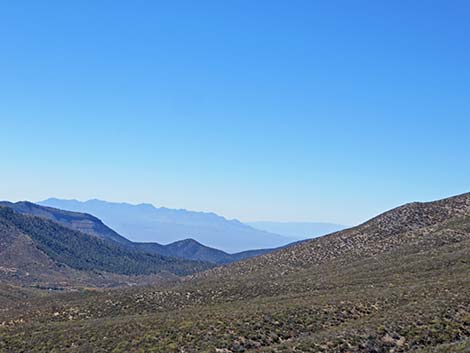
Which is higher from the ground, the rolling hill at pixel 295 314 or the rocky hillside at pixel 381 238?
the rocky hillside at pixel 381 238

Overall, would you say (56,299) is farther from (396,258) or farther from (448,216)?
(448,216)

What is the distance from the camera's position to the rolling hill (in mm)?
29594

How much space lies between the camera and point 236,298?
50.3 m

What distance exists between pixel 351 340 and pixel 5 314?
33.2 metres

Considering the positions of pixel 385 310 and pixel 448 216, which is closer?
pixel 385 310

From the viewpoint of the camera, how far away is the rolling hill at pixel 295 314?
2959 centimetres

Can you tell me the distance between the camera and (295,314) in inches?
1396

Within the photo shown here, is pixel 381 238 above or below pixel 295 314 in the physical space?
above

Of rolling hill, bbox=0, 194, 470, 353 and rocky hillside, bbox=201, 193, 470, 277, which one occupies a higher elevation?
rocky hillside, bbox=201, 193, 470, 277

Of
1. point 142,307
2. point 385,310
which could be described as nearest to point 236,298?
point 142,307

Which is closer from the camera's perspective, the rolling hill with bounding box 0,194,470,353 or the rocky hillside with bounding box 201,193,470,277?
the rolling hill with bounding box 0,194,470,353

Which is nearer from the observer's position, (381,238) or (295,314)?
(295,314)

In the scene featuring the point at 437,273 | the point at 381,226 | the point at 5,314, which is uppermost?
the point at 381,226

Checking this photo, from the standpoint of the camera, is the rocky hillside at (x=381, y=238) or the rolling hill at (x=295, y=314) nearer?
the rolling hill at (x=295, y=314)
